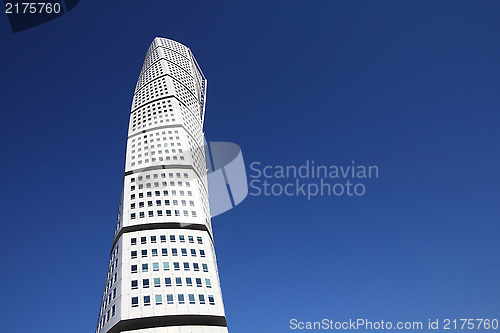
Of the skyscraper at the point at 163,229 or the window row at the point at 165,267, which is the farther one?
the window row at the point at 165,267

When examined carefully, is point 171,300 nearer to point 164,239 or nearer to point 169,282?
point 169,282

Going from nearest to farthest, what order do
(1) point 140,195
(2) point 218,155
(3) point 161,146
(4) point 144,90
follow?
(1) point 140,195
(3) point 161,146
(2) point 218,155
(4) point 144,90

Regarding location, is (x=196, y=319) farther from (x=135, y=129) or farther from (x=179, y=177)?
(x=135, y=129)

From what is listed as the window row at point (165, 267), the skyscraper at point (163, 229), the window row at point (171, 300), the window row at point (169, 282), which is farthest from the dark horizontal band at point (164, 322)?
the window row at point (165, 267)

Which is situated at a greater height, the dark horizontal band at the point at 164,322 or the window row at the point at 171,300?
the window row at the point at 171,300

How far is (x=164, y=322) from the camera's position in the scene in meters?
36.4

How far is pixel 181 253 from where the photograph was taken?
42531mm

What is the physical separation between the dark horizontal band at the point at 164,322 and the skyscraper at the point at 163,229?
85 millimetres

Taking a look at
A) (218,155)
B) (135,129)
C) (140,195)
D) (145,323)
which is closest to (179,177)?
(140,195)

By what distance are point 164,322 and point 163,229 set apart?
1112cm

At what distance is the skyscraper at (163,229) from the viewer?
37250 mm

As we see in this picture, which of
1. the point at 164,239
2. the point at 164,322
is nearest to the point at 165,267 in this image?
the point at 164,239

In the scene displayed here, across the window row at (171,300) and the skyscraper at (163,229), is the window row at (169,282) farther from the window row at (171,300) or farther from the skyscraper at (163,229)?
the window row at (171,300)

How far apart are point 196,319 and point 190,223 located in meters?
12.1
